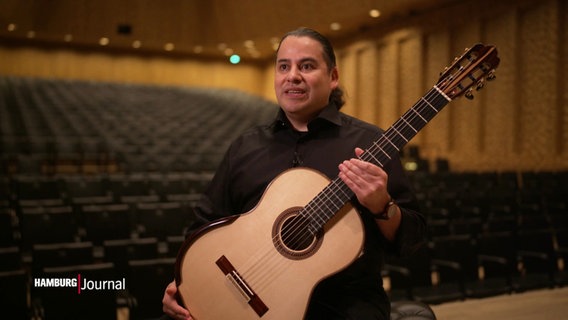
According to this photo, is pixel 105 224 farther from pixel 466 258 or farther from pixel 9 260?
pixel 466 258

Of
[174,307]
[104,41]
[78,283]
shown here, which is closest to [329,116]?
[174,307]

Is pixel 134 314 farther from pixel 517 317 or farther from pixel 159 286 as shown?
pixel 517 317

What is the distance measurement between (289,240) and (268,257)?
0.20 ft

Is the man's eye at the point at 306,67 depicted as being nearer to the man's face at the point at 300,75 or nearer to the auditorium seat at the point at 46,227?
the man's face at the point at 300,75

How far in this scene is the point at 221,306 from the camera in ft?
3.95

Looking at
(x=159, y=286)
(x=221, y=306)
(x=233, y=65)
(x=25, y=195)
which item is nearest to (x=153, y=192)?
(x=25, y=195)

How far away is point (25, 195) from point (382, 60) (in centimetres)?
823

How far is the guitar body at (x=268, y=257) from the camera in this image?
1160 millimetres

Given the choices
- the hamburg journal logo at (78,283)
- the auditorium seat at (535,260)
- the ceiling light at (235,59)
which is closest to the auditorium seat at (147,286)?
the hamburg journal logo at (78,283)

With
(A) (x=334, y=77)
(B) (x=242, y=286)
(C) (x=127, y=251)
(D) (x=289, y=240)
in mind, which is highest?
(A) (x=334, y=77)

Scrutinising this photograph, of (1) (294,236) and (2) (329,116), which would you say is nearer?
(1) (294,236)

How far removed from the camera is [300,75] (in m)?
1.30

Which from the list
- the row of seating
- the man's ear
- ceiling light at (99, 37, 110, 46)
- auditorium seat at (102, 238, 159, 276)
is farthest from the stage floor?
ceiling light at (99, 37, 110, 46)

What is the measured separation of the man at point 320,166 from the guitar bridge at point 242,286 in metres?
0.12
